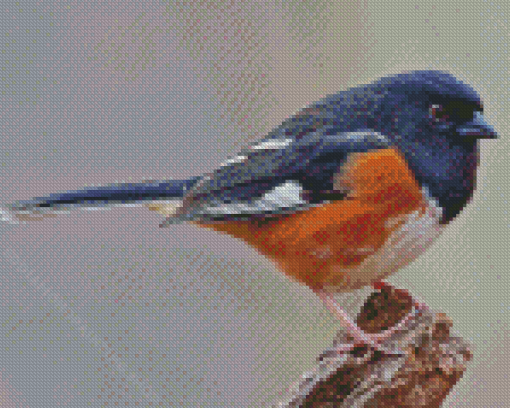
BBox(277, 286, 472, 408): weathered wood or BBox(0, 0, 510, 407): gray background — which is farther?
BBox(0, 0, 510, 407): gray background

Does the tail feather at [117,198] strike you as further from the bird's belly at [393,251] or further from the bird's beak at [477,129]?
the bird's beak at [477,129]

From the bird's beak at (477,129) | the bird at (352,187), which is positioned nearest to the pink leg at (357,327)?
the bird at (352,187)

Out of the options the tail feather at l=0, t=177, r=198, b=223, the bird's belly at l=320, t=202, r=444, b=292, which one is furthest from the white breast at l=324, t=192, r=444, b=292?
the tail feather at l=0, t=177, r=198, b=223

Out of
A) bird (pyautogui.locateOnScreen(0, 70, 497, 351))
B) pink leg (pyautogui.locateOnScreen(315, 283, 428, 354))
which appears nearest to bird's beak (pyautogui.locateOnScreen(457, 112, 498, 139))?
bird (pyautogui.locateOnScreen(0, 70, 497, 351))

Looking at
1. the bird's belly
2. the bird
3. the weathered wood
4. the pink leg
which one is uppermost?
the bird

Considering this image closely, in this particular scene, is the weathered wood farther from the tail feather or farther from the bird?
the tail feather

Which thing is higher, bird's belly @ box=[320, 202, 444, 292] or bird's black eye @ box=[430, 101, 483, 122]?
bird's black eye @ box=[430, 101, 483, 122]

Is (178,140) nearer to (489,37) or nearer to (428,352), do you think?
(428,352)
